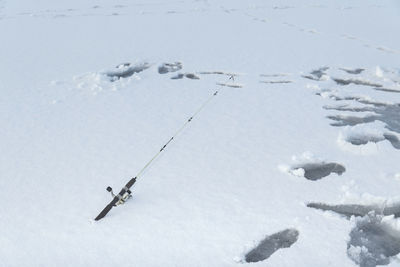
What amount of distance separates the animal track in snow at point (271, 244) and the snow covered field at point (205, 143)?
Answer: 0.05ft

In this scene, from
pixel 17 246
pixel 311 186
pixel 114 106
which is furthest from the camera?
pixel 114 106

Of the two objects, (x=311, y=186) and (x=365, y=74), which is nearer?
(x=311, y=186)

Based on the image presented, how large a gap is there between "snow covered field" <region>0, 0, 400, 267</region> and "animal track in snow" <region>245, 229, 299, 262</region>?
1cm

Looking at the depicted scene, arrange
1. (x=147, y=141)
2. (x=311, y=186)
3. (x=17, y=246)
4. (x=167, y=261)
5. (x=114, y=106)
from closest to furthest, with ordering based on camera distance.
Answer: (x=167, y=261) → (x=17, y=246) → (x=311, y=186) → (x=147, y=141) → (x=114, y=106)

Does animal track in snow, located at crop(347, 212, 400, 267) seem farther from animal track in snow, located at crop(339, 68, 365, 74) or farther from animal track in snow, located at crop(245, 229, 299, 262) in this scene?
animal track in snow, located at crop(339, 68, 365, 74)

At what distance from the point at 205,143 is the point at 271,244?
235 cm

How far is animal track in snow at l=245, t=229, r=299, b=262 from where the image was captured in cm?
429

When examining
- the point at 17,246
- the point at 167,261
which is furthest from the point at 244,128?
the point at 17,246

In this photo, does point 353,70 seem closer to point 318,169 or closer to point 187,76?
point 187,76

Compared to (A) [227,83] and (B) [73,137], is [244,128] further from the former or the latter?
(B) [73,137]

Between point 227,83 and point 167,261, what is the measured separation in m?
4.96

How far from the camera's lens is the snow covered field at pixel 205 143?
4.48m

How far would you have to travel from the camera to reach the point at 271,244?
14.5ft

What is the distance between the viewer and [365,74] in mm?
8750
